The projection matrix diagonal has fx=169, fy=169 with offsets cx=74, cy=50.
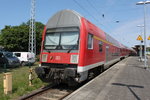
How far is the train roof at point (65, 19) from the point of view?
7.69 metres

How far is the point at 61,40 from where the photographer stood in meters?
7.75

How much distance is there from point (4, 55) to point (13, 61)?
4.13 ft

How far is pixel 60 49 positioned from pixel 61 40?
435 millimetres

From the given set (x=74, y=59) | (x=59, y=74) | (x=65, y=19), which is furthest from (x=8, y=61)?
(x=74, y=59)

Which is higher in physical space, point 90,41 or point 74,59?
point 90,41

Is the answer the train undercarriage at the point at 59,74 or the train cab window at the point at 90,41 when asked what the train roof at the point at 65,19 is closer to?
the train cab window at the point at 90,41

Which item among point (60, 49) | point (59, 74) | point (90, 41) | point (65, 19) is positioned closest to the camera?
point (59, 74)

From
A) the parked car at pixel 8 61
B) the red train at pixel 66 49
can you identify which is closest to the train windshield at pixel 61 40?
the red train at pixel 66 49

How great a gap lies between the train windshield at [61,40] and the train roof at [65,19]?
42 cm

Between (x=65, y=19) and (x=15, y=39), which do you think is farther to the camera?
(x=15, y=39)

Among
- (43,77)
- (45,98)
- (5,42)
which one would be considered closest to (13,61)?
(43,77)

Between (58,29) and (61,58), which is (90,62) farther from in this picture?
(58,29)

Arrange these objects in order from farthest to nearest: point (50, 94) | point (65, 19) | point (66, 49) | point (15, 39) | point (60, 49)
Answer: point (15, 39), point (65, 19), point (60, 49), point (66, 49), point (50, 94)

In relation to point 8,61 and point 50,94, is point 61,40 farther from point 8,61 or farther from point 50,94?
point 8,61
